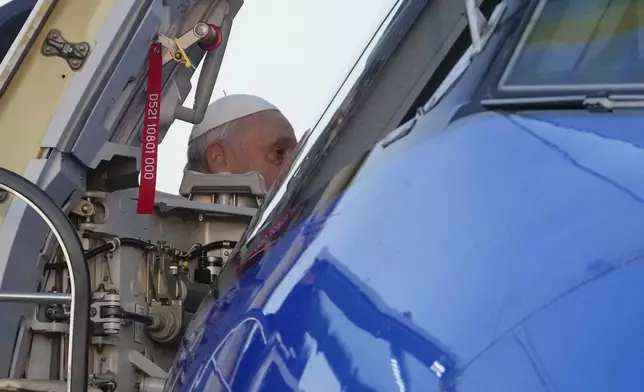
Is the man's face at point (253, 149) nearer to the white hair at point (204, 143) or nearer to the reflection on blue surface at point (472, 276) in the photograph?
the white hair at point (204, 143)

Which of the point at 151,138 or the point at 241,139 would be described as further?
the point at 241,139

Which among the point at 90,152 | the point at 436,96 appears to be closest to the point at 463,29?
the point at 436,96

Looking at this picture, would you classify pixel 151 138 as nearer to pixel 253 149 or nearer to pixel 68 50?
pixel 68 50

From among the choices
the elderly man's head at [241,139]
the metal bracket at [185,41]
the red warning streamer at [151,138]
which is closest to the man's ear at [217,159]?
the elderly man's head at [241,139]

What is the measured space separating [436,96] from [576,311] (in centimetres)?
59

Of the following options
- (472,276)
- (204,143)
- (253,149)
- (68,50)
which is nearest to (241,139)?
(253,149)

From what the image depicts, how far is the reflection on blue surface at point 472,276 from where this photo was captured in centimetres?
111

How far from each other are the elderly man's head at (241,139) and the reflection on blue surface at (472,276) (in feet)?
9.64

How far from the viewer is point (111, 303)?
10.1 ft

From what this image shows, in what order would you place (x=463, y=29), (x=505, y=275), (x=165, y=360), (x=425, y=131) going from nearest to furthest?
1. (x=505, y=275)
2. (x=425, y=131)
3. (x=463, y=29)
4. (x=165, y=360)

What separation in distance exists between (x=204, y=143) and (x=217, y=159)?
115mm

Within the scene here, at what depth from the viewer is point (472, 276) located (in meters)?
1.22

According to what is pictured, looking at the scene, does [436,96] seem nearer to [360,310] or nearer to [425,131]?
[425,131]

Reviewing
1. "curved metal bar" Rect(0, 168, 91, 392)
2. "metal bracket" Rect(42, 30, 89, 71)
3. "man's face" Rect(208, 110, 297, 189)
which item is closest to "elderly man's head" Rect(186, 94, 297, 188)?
"man's face" Rect(208, 110, 297, 189)
